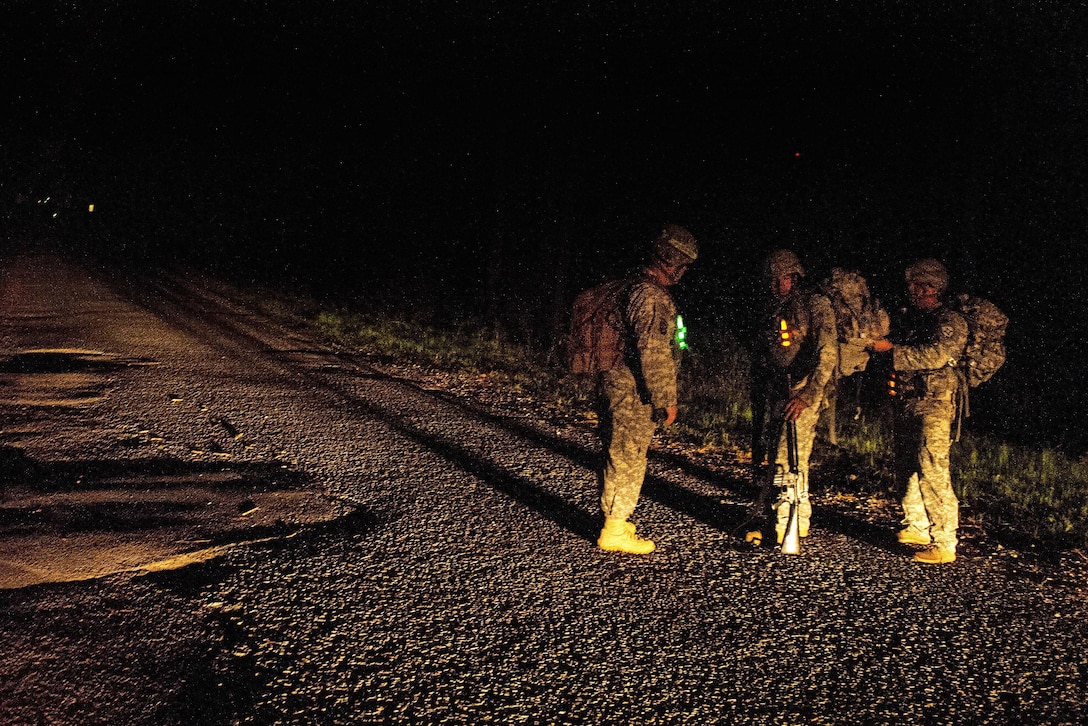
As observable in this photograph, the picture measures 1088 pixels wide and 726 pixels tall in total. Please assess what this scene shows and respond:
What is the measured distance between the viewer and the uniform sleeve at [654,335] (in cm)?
439

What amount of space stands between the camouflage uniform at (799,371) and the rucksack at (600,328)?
98 centimetres

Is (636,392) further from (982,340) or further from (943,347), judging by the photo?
(982,340)

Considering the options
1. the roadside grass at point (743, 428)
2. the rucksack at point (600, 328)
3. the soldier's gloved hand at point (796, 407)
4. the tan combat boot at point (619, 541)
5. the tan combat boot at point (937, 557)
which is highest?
the rucksack at point (600, 328)

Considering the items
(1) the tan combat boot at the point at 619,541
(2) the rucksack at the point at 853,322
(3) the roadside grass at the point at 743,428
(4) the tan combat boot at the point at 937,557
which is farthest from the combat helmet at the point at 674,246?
(3) the roadside grass at the point at 743,428

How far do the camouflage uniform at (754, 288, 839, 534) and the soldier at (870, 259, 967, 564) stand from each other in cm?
43

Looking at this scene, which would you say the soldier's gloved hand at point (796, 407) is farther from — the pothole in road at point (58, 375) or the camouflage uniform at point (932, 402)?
the pothole in road at point (58, 375)

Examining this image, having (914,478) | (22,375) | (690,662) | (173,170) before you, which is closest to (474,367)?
(22,375)

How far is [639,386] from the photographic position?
15.1ft

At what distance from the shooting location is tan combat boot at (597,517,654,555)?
4.71 meters

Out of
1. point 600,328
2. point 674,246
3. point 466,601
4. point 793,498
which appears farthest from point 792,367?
point 466,601

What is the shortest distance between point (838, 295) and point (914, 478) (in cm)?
127

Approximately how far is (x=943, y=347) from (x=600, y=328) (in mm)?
1931

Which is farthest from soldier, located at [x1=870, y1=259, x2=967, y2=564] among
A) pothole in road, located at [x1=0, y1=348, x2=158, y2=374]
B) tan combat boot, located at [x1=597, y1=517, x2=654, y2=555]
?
pothole in road, located at [x1=0, y1=348, x2=158, y2=374]

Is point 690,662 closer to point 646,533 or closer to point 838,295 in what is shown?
point 646,533
